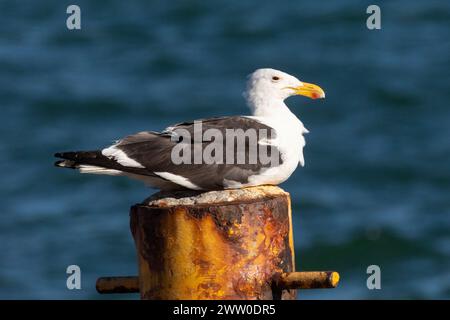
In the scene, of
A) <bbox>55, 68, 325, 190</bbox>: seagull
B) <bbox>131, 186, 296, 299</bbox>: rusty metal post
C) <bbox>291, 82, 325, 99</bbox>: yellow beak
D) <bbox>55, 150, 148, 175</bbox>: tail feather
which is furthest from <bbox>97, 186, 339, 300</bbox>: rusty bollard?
<bbox>291, 82, 325, 99</bbox>: yellow beak

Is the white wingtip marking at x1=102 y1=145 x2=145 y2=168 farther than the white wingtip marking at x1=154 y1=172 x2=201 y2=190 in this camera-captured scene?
Yes

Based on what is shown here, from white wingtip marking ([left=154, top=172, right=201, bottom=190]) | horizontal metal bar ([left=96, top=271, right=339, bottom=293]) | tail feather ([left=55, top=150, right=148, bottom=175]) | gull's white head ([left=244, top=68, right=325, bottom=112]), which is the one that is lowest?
horizontal metal bar ([left=96, top=271, right=339, bottom=293])

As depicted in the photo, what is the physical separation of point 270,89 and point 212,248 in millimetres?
1784

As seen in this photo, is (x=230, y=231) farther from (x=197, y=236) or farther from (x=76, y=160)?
(x=76, y=160)

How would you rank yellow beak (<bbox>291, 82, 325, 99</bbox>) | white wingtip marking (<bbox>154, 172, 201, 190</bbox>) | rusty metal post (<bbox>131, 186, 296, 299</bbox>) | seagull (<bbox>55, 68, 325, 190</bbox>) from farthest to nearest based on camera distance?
yellow beak (<bbox>291, 82, 325, 99</bbox>), seagull (<bbox>55, 68, 325, 190</bbox>), white wingtip marking (<bbox>154, 172, 201, 190</bbox>), rusty metal post (<bbox>131, 186, 296, 299</bbox>)

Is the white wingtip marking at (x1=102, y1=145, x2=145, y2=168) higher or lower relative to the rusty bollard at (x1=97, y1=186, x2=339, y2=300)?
higher

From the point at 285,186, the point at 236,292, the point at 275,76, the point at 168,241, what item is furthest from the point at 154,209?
the point at 285,186

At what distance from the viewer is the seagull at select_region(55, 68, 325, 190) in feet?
18.7

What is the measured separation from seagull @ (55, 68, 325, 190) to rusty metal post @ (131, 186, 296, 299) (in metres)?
0.38

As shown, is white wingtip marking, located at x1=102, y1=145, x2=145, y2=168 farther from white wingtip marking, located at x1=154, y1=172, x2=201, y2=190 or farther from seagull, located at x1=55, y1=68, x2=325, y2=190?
white wingtip marking, located at x1=154, y1=172, x2=201, y2=190

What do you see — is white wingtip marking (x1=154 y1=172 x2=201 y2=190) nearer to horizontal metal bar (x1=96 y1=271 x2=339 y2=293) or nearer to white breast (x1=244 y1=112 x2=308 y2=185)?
white breast (x1=244 y1=112 x2=308 y2=185)

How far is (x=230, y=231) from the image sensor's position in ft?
16.9

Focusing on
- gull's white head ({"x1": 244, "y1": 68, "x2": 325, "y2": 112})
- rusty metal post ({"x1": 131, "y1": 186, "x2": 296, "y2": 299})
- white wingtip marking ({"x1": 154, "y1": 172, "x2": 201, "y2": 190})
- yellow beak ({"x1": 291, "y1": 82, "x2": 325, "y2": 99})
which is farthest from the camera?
yellow beak ({"x1": 291, "y1": 82, "x2": 325, "y2": 99})
